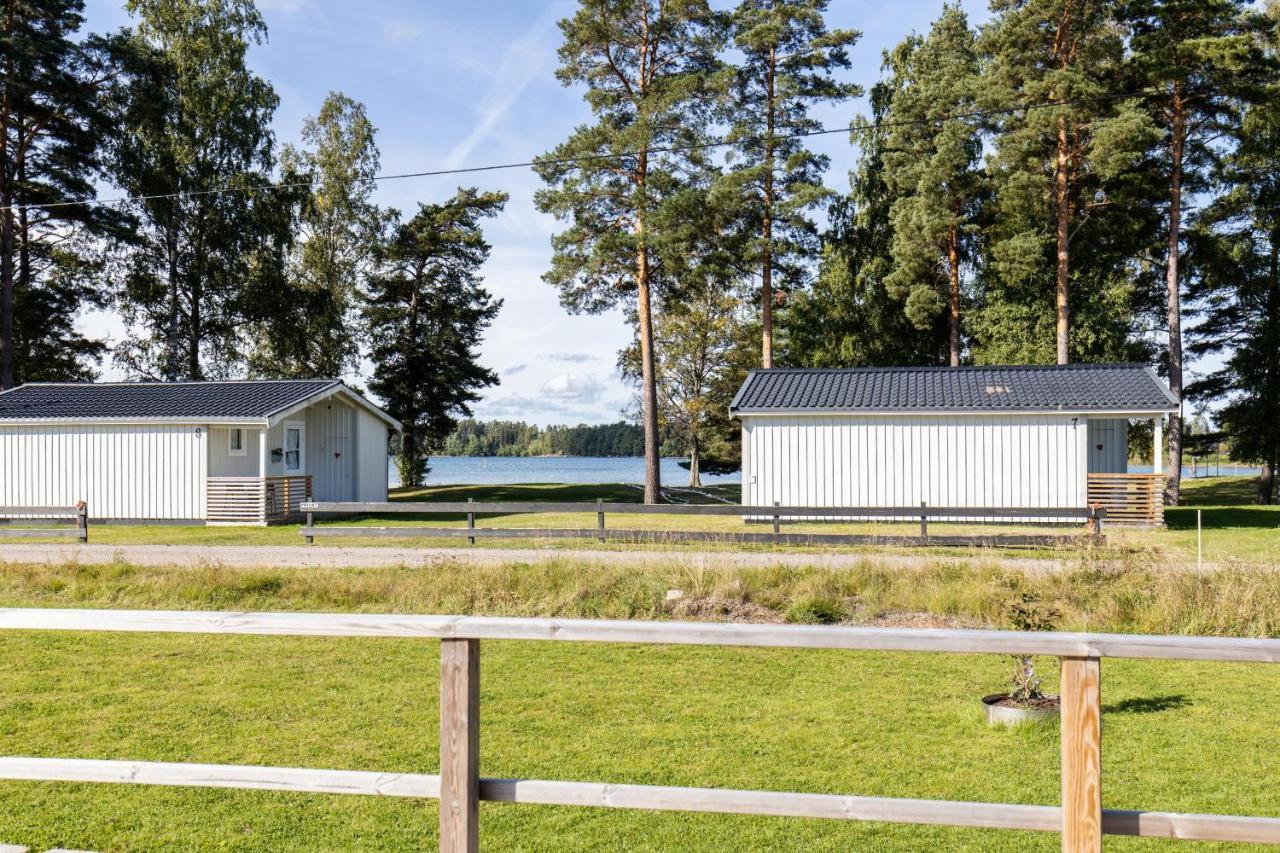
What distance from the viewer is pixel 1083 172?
101 ft

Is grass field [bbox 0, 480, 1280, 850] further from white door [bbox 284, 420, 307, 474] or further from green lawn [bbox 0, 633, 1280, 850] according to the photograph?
white door [bbox 284, 420, 307, 474]

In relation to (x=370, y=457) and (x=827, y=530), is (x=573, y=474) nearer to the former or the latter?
(x=370, y=457)

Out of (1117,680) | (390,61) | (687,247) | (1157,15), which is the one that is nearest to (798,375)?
(687,247)

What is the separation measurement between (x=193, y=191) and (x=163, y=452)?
11875 mm

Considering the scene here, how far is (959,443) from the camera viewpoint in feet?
74.6

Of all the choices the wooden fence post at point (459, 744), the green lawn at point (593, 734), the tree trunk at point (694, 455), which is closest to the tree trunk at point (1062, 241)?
the tree trunk at point (694, 455)

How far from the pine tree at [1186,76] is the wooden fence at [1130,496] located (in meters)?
7.93

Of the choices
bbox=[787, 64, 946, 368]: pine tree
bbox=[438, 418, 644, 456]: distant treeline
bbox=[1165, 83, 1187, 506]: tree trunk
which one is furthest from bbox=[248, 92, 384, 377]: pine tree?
bbox=[438, 418, 644, 456]: distant treeline

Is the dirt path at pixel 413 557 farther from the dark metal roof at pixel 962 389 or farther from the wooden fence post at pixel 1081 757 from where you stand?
the wooden fence post at pixel 1081 757

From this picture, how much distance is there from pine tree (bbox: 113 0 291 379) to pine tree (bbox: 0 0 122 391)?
4.06 feet

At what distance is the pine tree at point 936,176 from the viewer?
3250cm

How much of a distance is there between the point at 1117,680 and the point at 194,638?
8.48 metres

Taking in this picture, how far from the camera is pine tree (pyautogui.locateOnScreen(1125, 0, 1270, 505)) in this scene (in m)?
27.3

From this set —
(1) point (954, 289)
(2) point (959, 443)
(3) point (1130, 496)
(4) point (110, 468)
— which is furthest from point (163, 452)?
(1) point (954, 289)
